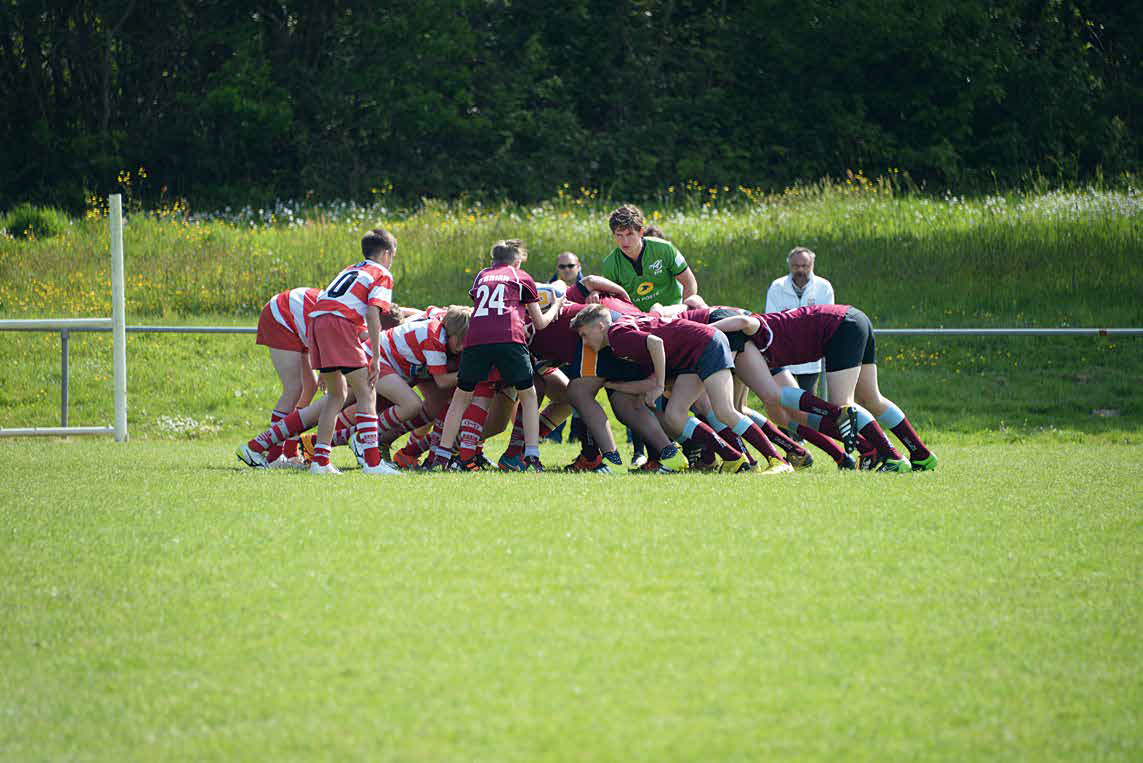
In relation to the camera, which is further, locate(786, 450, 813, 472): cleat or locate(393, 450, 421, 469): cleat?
locate(393, 450, 421, 469): cleat

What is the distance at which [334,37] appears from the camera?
3550cm

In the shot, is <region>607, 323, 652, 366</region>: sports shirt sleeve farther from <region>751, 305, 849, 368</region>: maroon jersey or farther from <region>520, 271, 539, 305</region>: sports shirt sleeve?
<region>751, 305, 849, 368</region>: maroon jersey

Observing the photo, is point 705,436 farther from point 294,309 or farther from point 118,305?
point 118,305

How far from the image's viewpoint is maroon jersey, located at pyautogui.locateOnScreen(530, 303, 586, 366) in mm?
10414

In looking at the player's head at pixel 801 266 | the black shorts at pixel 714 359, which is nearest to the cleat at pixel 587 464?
the black shorts at pixel 714 359

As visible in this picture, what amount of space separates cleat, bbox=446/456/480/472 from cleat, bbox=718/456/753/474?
1881mm

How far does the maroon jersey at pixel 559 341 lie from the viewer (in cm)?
1041

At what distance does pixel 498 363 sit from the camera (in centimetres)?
996

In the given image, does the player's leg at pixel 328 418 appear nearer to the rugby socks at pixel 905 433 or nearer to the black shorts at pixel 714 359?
the black shorts at pixel 714 359

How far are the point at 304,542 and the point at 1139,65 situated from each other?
3553 cm

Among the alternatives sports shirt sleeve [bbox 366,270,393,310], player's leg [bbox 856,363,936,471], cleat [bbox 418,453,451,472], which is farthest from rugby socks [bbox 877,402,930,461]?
sports shirt sleeve [bbox 366,270,393,310]

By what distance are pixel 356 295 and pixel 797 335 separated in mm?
3254

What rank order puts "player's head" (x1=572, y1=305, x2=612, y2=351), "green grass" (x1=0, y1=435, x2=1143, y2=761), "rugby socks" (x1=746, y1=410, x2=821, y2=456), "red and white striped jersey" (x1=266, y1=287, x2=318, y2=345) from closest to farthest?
"green grass" (x1=0, y1=435, x2=1143, y2=761) < "player's head" (x1=572, y1=305, x2=612, y2=351) < "rugby socks" (x1=746, y1=410, x2=821, y2=456) < "red and white striped jersey" (x1=266, y1=287, x2=318, y2=345)

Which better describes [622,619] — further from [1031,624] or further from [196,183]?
[196,183]
